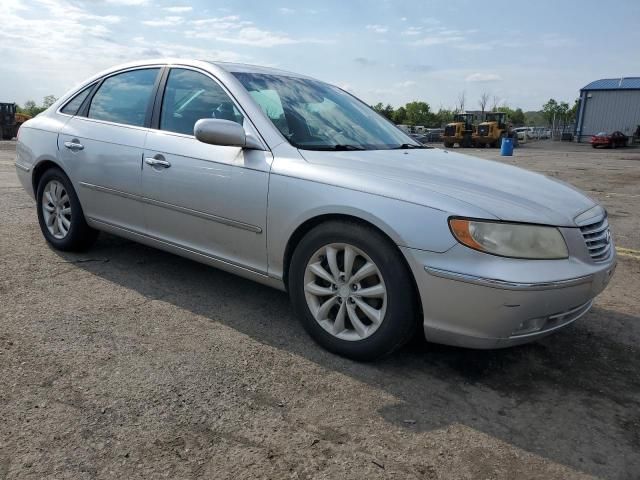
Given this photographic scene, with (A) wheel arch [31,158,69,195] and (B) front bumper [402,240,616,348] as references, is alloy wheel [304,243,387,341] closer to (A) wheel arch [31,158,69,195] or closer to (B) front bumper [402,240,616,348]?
(B) front bumper [402,240,616,348]

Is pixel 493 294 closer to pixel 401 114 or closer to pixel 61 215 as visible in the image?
pixel 61 215

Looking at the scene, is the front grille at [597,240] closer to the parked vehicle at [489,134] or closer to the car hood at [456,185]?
the car hood at [456,185]

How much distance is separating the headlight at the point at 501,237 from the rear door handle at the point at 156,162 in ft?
6.40

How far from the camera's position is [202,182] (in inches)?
132

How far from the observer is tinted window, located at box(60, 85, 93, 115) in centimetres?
443

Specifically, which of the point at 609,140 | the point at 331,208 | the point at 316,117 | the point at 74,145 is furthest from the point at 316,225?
the point at 609,140

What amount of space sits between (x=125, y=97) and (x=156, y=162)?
84 cm

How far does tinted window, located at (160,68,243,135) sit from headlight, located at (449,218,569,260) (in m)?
1.58

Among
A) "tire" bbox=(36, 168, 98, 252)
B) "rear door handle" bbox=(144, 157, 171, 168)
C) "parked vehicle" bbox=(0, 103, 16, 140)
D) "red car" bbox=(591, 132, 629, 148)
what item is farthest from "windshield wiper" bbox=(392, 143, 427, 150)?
"red car" bbox=(591, 132, 629, 148)

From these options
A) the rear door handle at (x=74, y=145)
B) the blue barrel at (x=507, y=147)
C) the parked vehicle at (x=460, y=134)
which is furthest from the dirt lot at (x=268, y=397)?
the parked vehicle at (x=460, y=134)

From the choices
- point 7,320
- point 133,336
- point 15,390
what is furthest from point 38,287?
point 15,390

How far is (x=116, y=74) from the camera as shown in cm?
427

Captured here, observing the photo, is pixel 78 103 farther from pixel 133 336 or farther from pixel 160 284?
pixel 133 336

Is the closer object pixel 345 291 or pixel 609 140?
pixel 345 291
